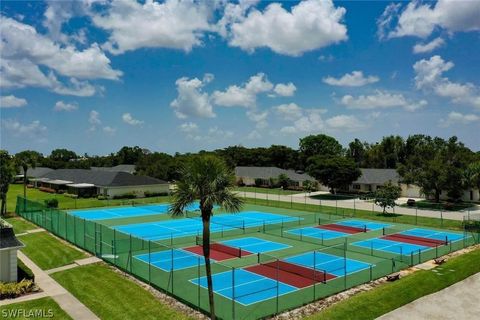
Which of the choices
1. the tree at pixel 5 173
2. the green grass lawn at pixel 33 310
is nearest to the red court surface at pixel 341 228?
the green grass lawn at pixel 33 310

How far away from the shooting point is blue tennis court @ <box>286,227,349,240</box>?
135 ft

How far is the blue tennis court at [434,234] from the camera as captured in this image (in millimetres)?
40625

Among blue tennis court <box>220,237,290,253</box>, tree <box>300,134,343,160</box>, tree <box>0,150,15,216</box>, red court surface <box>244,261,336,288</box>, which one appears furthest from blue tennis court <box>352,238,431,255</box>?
tree <box>300,134,343,160</box>

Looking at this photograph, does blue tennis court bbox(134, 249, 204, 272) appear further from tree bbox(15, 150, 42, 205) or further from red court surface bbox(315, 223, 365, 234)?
tree bbox(15, 150, 42, 205)

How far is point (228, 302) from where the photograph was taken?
74.0 ft

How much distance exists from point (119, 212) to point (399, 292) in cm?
4350

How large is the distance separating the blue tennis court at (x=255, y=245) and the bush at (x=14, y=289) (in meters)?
17.1

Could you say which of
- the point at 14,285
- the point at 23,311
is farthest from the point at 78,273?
the point at 23,311

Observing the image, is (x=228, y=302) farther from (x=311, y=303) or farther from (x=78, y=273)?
(x=78, y=273)

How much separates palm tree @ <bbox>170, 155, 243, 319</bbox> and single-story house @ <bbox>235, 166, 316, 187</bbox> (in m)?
81.7

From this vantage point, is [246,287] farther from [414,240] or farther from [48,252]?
[414,240]

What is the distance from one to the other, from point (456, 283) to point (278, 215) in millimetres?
32830

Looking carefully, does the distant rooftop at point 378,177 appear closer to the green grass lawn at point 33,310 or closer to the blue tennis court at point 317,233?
the blue tennis court at point 317,233

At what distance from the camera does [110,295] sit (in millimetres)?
22906
